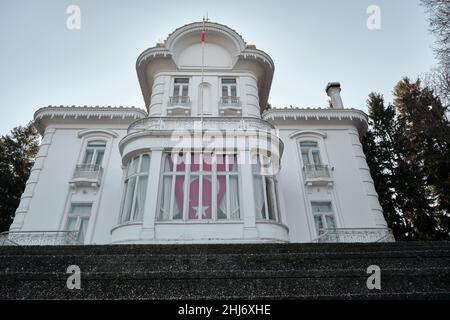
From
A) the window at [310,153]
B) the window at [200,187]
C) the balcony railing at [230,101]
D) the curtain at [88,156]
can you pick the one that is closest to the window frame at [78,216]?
the curtain at [88,156]

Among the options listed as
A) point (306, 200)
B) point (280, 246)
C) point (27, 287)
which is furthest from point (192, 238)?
point (306, 200)

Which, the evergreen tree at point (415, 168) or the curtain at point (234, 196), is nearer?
the curtain at point (234, 196)

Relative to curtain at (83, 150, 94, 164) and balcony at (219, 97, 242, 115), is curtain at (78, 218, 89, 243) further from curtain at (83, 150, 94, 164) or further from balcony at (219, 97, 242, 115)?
balcony at (219, 97, 242, 115)

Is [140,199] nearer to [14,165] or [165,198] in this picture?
[165,198]

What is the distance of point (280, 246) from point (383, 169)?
773 inches

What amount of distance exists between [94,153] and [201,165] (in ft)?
26.0

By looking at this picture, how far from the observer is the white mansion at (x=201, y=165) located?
32.1 ft

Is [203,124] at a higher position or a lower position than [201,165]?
higher

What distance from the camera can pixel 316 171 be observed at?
1440 centimetres

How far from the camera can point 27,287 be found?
363 centimetres

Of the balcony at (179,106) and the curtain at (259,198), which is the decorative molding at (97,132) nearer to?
the balcony at (179,106)

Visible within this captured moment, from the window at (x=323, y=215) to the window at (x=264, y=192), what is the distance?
3862 millimetres

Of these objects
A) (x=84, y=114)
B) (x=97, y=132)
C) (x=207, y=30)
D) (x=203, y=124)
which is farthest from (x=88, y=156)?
(x=207, y=30)

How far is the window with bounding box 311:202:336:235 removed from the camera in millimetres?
13276
